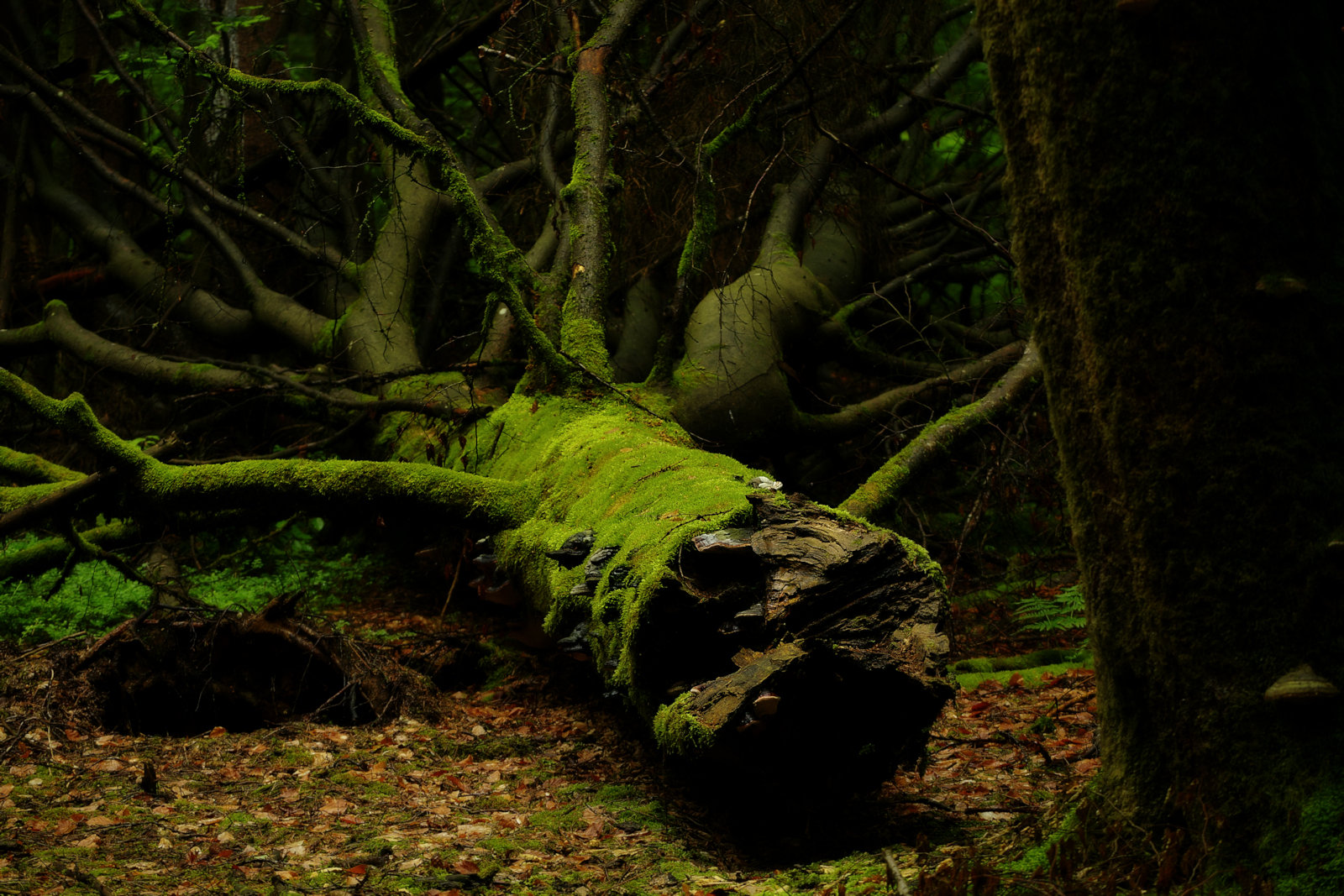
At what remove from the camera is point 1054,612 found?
5.89 metres

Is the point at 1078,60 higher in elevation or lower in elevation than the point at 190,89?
lower

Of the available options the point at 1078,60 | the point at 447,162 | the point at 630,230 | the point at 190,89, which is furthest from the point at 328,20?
the point at 1078,60

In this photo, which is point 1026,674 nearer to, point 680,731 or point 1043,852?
point 680,731

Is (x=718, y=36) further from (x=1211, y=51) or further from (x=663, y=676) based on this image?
(x=1211, y=51)

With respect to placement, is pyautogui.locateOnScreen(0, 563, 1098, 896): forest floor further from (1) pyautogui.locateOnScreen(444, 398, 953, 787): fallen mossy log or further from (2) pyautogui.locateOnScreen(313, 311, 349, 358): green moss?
(2) pyautogui.locateOnScreen(313, 311, 349, 358): green moss

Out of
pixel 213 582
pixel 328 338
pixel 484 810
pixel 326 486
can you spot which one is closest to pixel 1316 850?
pixel 484 810

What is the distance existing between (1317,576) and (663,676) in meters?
2.17

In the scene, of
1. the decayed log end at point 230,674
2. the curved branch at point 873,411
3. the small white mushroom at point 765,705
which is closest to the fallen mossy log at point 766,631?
the small white mushroom at point 765,705

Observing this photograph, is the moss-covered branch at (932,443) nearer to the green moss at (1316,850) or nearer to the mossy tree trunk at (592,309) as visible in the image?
the mossy tree trunk at (592,309)

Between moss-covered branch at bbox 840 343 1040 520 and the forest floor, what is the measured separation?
112 cm

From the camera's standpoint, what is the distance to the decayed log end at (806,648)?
2943 mm

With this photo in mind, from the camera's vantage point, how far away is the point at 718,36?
7926 mm

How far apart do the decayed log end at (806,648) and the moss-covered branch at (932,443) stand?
5.38ft

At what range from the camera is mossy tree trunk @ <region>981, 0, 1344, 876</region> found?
1.73m
